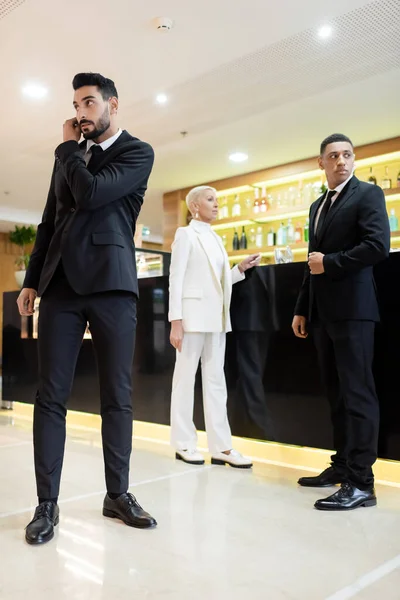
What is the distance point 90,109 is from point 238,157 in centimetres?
531

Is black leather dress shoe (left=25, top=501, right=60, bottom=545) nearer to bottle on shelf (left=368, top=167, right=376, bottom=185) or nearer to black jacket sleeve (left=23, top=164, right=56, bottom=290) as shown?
black jacket sleeve (left=23, top=164, right=56, bottom=290)

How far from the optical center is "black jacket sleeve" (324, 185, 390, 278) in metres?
2.23

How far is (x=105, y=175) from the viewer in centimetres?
187

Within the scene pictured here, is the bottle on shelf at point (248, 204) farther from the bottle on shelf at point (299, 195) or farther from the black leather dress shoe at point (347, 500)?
the black leather dress shoe at point (347, 500)

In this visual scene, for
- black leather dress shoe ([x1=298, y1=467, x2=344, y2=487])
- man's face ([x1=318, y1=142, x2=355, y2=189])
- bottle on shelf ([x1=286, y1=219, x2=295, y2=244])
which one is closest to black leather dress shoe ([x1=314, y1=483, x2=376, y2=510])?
black leather dress shoe ([x1=298, y1=467, x2=344, y2=487])

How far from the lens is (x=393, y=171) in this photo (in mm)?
6676

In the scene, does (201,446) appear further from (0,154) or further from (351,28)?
(0,154)

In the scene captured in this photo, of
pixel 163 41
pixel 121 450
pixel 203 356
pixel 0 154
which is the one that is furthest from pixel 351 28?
pixel 0 154

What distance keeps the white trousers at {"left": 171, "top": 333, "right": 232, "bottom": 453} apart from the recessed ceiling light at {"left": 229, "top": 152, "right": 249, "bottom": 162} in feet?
14.0

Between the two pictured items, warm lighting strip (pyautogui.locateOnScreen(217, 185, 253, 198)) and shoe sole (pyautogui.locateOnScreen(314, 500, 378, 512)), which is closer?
shoe sole (pyautogui.locateOnScreen(314, 500, 378, 512))

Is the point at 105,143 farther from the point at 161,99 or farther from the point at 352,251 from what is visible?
the point at 161,99

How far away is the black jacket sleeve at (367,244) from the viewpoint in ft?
7.31

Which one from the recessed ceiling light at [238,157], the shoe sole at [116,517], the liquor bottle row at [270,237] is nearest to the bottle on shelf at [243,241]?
the liquor bottle row at [270,237]

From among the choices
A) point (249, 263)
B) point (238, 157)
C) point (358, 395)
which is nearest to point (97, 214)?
point (358, 395)
